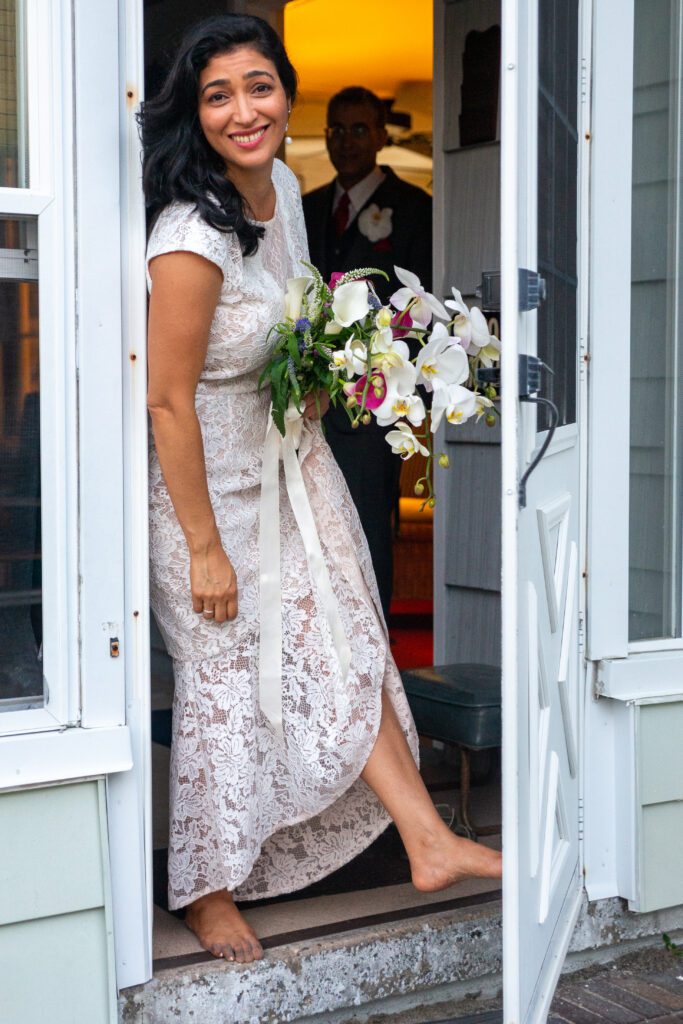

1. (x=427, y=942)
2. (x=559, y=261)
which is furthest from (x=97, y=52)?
(x=427, y=942)

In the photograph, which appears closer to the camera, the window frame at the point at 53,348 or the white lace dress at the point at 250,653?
the window frame at the point at 53,348

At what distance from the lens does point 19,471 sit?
2246 mm

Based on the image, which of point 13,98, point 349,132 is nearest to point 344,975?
point 13,98

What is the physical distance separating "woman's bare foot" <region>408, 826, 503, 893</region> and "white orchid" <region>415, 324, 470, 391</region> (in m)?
0.90

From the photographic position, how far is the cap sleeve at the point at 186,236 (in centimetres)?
229

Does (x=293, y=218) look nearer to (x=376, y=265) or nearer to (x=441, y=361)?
(x=441, y=361)

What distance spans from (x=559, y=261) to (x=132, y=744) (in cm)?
123

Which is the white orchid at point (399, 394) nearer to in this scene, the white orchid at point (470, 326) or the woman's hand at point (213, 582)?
the white orchid at point (470, 326)

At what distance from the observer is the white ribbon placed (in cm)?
257

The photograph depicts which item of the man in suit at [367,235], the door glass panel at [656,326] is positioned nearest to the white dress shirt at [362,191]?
the man in suit at [367,235]

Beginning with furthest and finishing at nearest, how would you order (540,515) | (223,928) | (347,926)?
(347,926) < (223,928) < (540,515)

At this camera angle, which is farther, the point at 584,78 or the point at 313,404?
the point at 584,78

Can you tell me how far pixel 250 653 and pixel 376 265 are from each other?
A: 2044mm

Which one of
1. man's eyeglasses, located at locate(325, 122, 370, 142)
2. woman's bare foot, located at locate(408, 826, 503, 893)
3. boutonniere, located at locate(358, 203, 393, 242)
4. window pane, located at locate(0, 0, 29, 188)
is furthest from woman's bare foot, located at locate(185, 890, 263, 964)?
man's eyeglasses, located at locate(325, 122, 370, 142)
